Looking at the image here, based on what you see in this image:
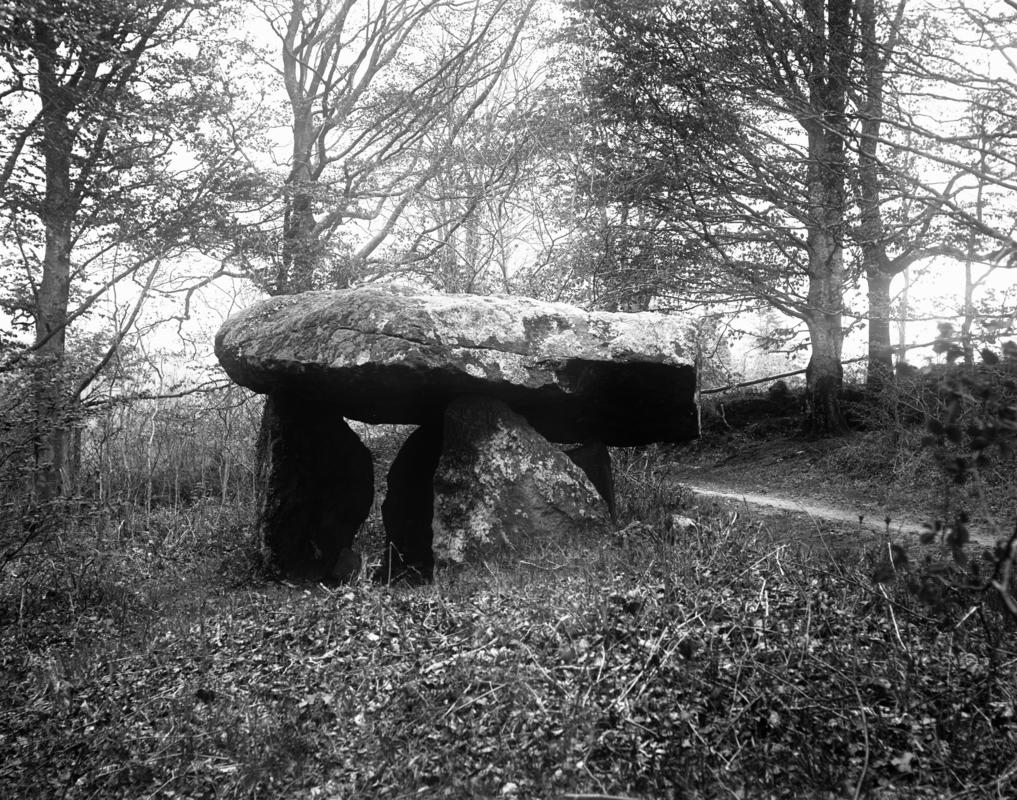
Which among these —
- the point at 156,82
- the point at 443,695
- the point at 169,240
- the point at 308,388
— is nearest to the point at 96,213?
the point at 169,240

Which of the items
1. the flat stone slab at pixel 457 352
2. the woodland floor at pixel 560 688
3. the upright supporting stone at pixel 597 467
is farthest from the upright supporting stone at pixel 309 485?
the upright supporting stone at pixel 597 467

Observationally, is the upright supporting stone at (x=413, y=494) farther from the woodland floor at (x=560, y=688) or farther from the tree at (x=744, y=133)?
the tree at (x=744, y=133)

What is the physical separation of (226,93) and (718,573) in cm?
1000

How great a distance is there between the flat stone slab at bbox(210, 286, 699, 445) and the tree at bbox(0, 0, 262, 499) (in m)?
2.92

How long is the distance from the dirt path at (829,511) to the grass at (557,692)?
3.26 metres

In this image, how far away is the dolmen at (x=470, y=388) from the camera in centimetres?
628

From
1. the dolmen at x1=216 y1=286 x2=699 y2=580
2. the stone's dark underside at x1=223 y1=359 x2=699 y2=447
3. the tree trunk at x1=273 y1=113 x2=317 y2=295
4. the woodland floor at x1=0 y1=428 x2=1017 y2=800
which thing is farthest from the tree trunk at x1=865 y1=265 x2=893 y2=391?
the tree trunk at x1=273 y1=113 x2=317 y2=295

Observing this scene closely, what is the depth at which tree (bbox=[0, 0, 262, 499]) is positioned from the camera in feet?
30.2

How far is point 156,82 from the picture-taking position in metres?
10.5

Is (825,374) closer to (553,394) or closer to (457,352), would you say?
(553,394)

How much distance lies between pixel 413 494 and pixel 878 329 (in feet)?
33.3

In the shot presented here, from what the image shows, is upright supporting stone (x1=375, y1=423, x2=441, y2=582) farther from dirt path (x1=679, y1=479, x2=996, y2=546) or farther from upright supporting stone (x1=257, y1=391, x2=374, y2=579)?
dirt path (x1=679, y1=479, x2=996, y2=546)

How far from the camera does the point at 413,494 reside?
26.8 ft

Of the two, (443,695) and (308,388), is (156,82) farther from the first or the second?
(443,695)
